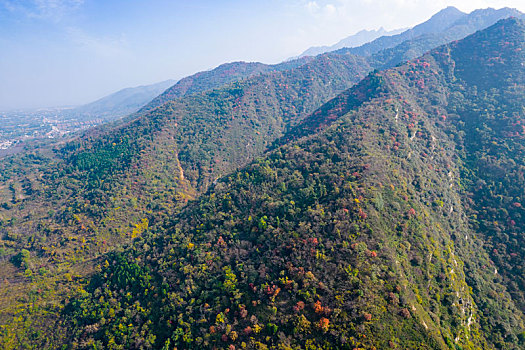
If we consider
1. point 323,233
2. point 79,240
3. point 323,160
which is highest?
point 323,160

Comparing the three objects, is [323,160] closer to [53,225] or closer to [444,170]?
[444,170]

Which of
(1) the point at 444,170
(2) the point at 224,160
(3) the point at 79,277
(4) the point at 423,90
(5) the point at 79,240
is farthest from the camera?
(2) the point at 224,160

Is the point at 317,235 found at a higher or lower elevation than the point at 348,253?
higher

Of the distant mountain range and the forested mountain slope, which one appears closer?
the forested mountain slope

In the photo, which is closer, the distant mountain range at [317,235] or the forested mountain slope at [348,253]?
the forested mountain slope at [348,253]

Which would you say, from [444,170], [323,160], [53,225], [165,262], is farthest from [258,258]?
[53,225]

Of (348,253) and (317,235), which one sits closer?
(348,253)

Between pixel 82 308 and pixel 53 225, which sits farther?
pixel 53 225

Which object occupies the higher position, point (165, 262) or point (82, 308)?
point (165, 262)
